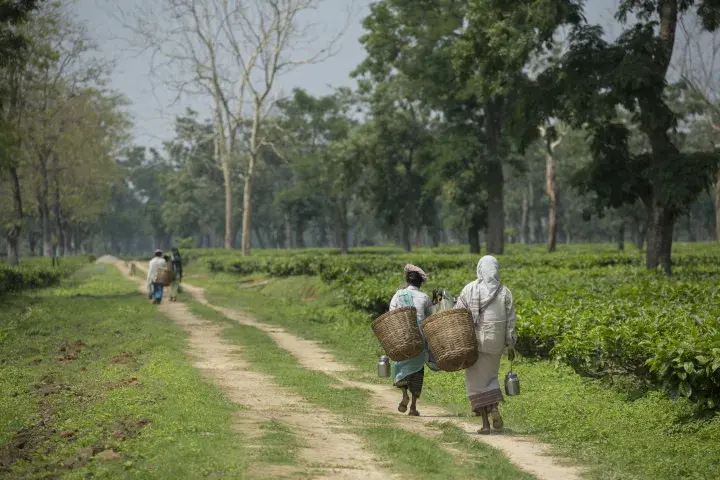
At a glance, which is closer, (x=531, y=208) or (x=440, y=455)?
(x=440, y=455)

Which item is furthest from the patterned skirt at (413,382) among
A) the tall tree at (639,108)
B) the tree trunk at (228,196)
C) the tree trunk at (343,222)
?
the tree trunk at (343,222)

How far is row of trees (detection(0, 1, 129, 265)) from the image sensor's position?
33.6m

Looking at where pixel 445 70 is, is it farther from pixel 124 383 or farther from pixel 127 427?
pixel 127 427

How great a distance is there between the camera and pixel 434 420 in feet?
31.5

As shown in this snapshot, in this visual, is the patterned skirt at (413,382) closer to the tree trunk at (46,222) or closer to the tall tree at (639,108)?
the tall tree at (639,108)

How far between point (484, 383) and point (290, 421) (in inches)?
81.3

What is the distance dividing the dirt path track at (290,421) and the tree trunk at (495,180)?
87.7ft

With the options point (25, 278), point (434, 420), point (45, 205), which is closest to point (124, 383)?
point (434, 420)

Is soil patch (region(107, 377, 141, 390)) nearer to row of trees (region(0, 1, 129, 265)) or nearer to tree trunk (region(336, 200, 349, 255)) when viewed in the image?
row of trees (region(0, 1, 129, 265))

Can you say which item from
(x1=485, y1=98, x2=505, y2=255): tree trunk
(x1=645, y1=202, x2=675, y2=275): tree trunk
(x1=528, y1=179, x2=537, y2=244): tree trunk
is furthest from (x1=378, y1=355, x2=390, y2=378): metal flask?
(x1=528, y1=179, x2=537, y2=244): tree trunk

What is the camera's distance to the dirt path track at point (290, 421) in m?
6.86

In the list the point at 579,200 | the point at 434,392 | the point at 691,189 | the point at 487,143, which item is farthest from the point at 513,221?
the point at 434,392

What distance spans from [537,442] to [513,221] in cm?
10209

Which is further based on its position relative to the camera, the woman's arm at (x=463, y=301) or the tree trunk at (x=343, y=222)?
the tree trunk at (x=343, y=222)
